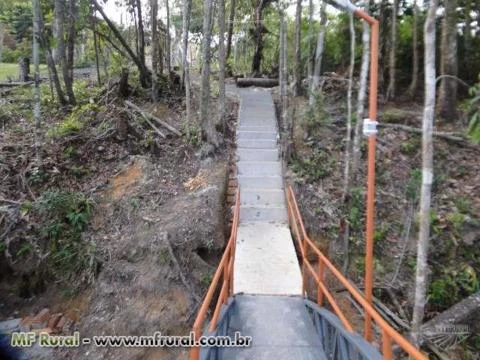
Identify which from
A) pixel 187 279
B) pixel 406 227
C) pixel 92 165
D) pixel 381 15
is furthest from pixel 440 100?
pixel 92 165

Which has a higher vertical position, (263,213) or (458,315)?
(263,213)

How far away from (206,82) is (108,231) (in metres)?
4.00

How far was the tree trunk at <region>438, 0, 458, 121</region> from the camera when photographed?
31.6ft

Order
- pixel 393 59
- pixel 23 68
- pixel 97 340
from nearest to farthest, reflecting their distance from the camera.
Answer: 1. pixel 97 340
2. pixel 393 59
3. pixel 23 68

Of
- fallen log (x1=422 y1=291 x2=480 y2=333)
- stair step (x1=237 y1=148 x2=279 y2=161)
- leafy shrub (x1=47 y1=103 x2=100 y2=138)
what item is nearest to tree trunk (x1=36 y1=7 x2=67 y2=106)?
leafy shrub (x1=47 y1=103 x2=100 y2=138)

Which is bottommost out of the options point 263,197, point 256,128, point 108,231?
point 108,231

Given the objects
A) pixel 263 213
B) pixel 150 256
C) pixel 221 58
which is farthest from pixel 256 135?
pixel 150 256

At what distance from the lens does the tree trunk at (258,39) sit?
15.4 metres

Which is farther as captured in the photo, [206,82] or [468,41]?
[468,41]

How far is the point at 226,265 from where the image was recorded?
4.91 metres

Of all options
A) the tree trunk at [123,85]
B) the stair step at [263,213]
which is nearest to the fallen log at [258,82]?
the tree trunk at [123,85]

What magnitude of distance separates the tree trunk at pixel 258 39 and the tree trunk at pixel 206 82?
717 cm

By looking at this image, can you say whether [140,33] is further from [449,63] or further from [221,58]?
[449,63]

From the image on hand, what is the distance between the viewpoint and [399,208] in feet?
28.0
